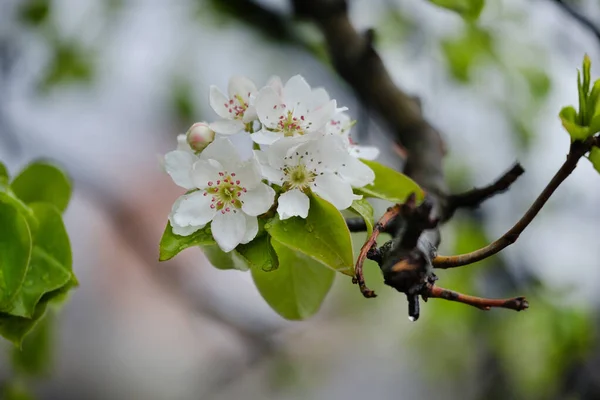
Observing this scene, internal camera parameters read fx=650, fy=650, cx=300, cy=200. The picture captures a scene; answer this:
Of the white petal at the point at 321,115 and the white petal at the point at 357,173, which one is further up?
the white petal at the point at 321,115

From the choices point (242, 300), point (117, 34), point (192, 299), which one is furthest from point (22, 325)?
point (242, 300)

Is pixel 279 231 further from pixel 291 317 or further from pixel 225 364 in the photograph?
pixel 225 364

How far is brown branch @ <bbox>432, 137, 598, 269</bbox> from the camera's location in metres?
0.35

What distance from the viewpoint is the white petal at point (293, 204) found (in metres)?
0.39

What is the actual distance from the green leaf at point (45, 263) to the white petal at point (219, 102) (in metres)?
0.15

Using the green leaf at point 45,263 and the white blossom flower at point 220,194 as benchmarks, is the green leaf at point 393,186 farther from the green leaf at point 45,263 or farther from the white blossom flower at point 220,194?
the green leaf at point 45,263

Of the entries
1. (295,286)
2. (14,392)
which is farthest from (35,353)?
(295,286)

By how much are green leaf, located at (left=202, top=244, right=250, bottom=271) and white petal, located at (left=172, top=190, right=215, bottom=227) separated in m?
0.04

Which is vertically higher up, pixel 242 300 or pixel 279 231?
pixel 279 231

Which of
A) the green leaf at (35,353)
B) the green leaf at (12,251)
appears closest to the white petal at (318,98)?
the green leaf at (12,251)

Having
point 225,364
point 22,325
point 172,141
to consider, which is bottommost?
point 225,364

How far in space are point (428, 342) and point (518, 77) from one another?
773mm

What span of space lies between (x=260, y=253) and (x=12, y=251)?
190 mm

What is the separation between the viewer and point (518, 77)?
129 cm
